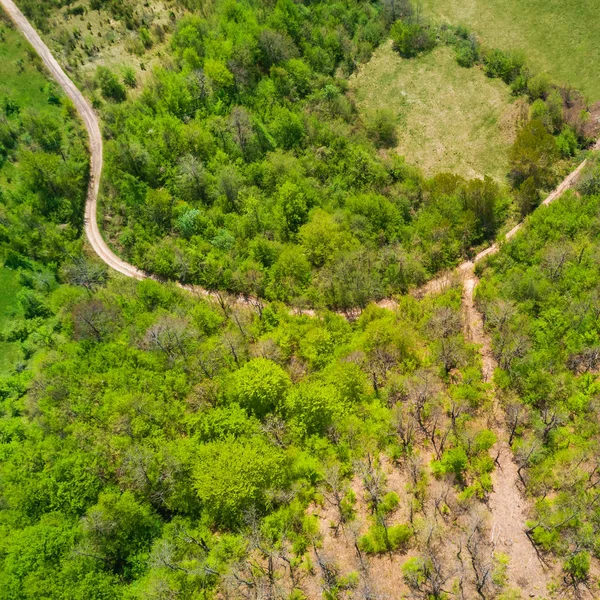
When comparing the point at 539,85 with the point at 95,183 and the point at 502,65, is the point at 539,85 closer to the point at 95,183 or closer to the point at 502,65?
the point at 502,65

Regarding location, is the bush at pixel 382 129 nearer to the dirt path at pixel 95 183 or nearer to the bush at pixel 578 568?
the dirt path at pixel 95 183

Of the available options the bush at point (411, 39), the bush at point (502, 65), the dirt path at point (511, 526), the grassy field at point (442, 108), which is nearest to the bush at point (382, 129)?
the grassy field at point (442, 108)

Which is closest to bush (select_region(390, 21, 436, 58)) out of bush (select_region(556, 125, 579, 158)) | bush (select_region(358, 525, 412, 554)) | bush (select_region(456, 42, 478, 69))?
bush (select_region(456, 42, 478, 69))

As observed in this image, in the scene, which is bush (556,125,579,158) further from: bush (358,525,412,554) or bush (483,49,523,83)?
bush (358,525,412,554)

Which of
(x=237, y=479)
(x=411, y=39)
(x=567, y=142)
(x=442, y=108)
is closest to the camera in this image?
(x=237, y=479)

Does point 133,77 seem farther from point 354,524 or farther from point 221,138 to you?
point 354,524

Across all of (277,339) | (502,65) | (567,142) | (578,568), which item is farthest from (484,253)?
(578,568)
